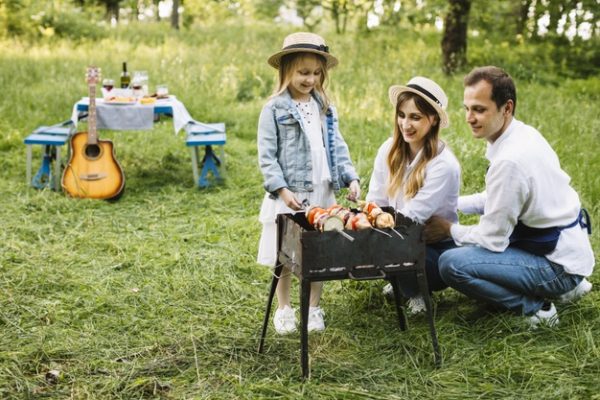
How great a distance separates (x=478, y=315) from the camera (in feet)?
13.6

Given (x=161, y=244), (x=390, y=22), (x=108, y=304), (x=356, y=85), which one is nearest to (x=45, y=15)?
(x=390, y=22)

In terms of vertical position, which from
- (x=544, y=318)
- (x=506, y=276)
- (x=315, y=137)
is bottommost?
(x=544, y=318)

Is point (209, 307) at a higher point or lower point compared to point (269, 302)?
lower

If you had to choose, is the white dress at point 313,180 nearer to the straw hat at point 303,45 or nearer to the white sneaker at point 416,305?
the straw hat at point 303,45

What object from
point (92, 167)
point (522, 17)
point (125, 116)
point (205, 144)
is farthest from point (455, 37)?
point (92, 167)

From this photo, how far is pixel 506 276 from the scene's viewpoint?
379 centimetres

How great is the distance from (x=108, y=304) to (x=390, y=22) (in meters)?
11.5

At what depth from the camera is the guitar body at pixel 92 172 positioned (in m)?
7.22

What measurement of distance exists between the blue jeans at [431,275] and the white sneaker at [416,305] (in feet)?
0.10

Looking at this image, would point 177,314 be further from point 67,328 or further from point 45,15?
point 45,15

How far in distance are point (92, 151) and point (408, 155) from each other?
14.2ft

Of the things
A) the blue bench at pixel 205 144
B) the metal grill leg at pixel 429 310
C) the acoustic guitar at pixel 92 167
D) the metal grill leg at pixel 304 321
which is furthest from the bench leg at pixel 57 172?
the metal grill leg at pixel 429 310

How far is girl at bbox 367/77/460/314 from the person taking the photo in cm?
396

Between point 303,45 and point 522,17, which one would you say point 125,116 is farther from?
point 522,17
